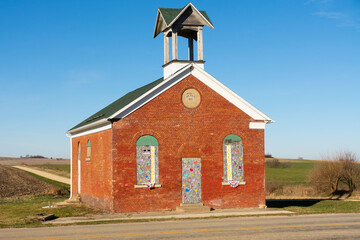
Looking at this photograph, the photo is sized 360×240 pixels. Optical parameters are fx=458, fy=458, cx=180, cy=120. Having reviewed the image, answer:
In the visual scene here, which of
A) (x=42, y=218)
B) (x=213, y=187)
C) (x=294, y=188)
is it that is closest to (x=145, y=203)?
(x=213, y=187)

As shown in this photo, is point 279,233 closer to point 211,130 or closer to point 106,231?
point 106,231

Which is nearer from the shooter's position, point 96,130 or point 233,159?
point 233,159

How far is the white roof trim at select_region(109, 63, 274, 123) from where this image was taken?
2195cm

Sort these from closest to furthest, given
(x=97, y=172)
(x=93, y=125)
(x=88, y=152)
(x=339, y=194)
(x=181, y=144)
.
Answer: (x=181, y=144) < (x=97, y=172) < (x=93, y=125) < (x=88, y=152) < (x=339, y=194)

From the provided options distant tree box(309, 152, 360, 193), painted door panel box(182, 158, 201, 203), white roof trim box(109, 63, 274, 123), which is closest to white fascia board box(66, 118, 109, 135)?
white roof trim box(109, 63, 274, 123)

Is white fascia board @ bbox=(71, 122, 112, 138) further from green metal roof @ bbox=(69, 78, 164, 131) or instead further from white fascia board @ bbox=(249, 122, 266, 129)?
white fascia board @ bbox=(249, 122, 266, 129)

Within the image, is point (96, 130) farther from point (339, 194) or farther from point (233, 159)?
point (339, 194)

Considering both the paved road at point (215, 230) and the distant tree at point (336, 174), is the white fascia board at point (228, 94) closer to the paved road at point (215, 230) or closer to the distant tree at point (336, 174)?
the paved road at point (215, 230)

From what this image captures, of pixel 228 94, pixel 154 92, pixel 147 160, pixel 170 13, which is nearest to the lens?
pixel 147 160

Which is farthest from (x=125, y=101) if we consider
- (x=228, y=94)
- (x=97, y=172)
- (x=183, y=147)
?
(x=228, y=94)

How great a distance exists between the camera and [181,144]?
22.6m

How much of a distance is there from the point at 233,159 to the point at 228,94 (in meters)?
3.34

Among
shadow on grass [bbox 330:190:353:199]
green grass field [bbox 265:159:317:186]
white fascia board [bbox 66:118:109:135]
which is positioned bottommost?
green grass field [bbox 265:159:317:186]

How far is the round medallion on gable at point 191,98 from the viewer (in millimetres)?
22953
